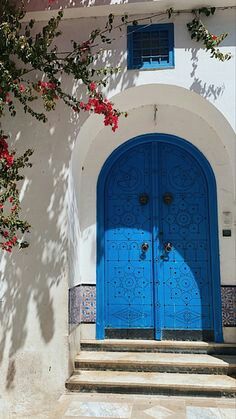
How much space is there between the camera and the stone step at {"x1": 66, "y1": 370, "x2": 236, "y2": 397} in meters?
3.11

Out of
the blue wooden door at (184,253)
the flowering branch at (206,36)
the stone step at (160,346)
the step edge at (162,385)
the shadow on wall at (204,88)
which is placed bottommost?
the step edge at (162,385)

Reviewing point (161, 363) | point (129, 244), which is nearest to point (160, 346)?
point (161, 363)

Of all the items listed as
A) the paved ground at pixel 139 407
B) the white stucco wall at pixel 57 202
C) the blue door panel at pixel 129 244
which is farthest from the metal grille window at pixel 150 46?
the paved ground at pixel 139 407

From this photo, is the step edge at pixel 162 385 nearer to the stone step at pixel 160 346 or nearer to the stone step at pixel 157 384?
the stone step at pixel 157 384

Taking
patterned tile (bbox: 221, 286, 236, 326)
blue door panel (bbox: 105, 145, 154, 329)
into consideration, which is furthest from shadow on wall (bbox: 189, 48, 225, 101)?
patterned tile (bbox: 221, 286, 236, 326)

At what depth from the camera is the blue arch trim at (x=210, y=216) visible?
3.88m

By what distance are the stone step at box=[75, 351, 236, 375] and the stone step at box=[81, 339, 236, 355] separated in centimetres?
7

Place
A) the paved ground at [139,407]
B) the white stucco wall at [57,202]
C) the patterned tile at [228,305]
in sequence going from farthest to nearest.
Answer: the patterned tile at [228,305], the white stucco wall at [57,202], the paved ground at [139,407]

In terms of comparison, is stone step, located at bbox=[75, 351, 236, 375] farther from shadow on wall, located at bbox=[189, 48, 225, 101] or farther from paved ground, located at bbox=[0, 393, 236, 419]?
shadow on wall, located at bbox=[189, 48, 225, 101]

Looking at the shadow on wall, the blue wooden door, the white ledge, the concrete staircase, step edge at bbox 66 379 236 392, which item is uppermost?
the white ledge

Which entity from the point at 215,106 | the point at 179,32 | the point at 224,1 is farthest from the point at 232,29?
the point at 215,106

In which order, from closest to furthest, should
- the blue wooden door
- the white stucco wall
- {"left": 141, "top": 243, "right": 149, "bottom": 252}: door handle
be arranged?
the white stucco wall → the blue wooden door → {"left": 141, "top": 243, "right": 149, "bottom": 252}: door handle

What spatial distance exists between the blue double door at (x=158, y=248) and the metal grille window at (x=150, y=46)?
94 centimetres

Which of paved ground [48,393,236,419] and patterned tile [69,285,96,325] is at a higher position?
patterned tile [69,285,96,325]
